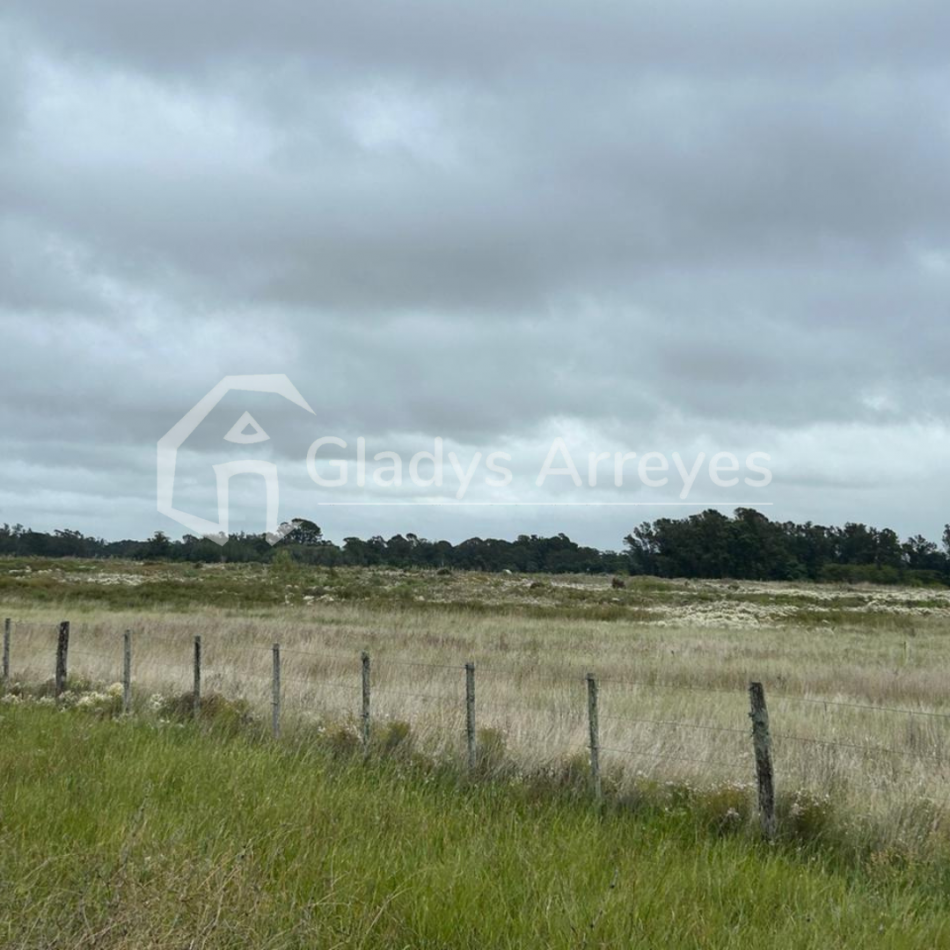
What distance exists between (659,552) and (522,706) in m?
137

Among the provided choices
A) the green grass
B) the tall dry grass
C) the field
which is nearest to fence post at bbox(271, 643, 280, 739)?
the field

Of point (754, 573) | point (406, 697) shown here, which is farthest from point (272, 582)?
point (754, 573)

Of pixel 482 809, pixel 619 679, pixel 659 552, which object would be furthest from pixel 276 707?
pixel 659 552

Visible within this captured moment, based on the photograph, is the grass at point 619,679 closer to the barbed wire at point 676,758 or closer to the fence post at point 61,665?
the barbed wire at point 676,758

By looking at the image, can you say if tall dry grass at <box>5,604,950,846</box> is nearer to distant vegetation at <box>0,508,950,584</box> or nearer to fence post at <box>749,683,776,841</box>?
fence post at <box>749,683,776,841</box>

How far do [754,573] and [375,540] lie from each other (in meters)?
60.8

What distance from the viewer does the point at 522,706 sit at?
14.4 metres

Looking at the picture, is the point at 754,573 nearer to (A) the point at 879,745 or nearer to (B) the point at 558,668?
(B) the point at 558,668

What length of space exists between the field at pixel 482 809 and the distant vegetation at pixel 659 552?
103 meters

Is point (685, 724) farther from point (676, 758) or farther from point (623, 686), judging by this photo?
point (623, 686)

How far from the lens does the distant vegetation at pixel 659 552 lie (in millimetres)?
134875

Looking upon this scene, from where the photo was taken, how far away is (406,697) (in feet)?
49.5

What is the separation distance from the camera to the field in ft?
18.8

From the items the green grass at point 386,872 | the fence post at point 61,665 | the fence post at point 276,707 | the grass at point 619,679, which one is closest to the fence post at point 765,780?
the green grass at point 386,872
